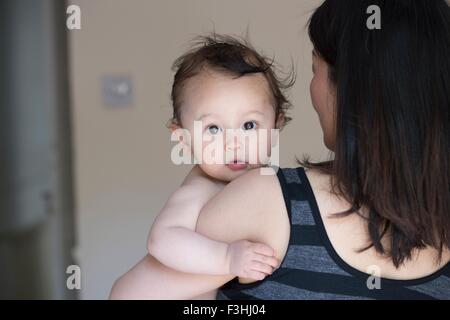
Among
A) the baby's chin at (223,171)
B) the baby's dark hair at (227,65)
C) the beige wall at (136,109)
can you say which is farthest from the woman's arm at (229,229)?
the beige wall at (136,109)

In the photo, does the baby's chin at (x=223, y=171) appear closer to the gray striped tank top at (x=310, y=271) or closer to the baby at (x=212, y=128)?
the baby at (x=212, y=128)

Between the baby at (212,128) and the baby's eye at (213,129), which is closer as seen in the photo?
the baby at (212,128)

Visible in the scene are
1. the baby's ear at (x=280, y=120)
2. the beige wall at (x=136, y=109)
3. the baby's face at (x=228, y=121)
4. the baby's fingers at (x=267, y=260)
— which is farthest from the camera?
the beige wall at (x=136, y=109)

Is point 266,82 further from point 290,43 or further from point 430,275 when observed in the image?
point 290,43

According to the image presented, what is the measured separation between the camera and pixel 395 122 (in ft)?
2.68

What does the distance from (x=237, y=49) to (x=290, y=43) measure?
962mm

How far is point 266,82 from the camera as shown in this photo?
103 centimetres

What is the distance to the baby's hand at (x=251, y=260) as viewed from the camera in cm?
80

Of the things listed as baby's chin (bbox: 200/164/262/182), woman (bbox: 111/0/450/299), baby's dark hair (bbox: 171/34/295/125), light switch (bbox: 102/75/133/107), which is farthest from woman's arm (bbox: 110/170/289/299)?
light switch (bbox: 102/75/133/107)

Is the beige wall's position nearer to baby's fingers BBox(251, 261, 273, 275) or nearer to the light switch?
the light switch

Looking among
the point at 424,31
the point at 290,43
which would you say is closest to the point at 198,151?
the point at 424,31

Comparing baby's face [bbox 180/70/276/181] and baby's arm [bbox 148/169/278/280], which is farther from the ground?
baby's face [bbox 180/70/276/181]

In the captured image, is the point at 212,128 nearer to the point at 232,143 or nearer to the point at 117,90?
the point at 232,143

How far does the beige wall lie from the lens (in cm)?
195
